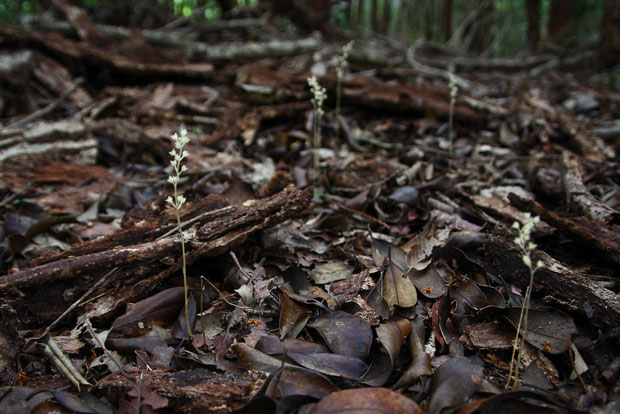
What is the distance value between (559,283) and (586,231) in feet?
1.11

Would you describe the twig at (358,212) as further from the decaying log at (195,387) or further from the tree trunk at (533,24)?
the tree trunk at (533,24)

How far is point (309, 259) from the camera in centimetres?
189

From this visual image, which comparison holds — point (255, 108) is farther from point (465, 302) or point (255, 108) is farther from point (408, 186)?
point (465, 302)

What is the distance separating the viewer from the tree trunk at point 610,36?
500 centimetres

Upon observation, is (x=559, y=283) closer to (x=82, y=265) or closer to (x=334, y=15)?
(x=82, y=265)

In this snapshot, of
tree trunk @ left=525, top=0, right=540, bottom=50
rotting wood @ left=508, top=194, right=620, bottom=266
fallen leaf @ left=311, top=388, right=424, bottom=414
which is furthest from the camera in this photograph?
tree trunk @ left=525, top=0, right=540, bottom=50

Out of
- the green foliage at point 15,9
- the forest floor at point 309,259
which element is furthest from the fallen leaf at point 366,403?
the green foliage at point 15,9

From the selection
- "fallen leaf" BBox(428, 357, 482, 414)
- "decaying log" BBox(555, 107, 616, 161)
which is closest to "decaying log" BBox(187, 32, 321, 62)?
"decaying log" BBox(555, 107, 616, 161)

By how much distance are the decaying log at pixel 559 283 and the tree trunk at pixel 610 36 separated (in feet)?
17.3

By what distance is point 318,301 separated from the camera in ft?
5.16

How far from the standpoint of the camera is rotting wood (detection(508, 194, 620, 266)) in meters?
1.62

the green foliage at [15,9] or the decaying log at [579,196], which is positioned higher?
the green foliage at [15,9]

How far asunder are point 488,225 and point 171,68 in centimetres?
368

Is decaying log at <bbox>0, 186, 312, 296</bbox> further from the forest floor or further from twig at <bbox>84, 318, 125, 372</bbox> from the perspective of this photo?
twig at <bbox>84, 318, 125, 372</bbox>
